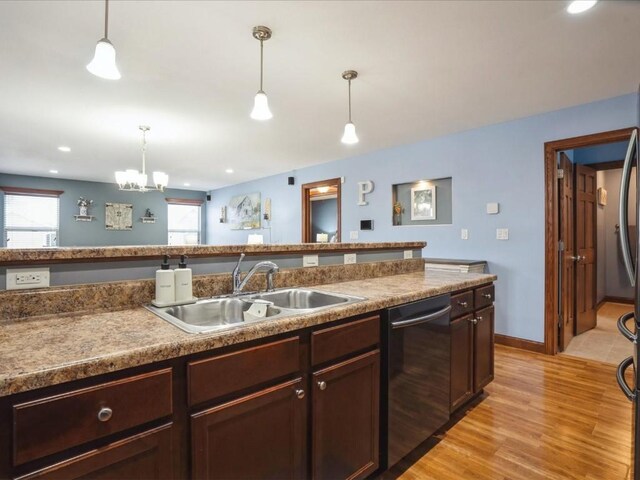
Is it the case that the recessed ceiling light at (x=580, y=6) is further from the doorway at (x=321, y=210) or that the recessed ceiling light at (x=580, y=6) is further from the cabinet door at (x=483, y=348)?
the doorway at (x=321, y=210)

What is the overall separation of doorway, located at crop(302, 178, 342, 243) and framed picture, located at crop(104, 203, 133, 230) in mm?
4289

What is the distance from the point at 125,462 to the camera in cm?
84

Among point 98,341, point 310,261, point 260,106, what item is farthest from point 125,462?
point 260,106

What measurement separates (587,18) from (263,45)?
6.23 feet

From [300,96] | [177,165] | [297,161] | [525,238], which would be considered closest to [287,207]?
[297,161]

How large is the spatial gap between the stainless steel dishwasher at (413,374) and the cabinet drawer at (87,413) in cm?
98

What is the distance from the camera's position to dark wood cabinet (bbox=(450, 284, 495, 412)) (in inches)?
77.0

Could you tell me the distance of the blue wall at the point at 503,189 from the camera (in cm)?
318

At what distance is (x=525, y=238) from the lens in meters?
3.37

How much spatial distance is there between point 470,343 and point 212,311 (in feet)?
5.26

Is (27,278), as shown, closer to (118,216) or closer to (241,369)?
(241,369)

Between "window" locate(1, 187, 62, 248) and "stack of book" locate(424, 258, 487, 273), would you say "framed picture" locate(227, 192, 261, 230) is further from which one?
"stack of book" locate(424, 258, 487, 273)

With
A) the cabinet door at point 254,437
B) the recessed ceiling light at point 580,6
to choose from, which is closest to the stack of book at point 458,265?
the recessed ceiling light at point 580,6

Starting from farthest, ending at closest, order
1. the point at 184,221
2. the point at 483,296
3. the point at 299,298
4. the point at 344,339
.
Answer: the point at 184,221 → the point at 483,296 → the point at 299,298 → the point at 344,339
